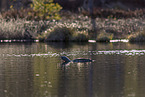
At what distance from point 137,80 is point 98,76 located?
4.54 ft

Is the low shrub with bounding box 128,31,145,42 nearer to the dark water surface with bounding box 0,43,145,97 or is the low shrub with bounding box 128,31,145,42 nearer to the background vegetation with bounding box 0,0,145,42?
the background vegetation with bounding box 0,0,145,42

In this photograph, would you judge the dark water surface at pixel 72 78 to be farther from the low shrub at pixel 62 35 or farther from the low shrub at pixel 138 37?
the low shrub at pixel 62 35

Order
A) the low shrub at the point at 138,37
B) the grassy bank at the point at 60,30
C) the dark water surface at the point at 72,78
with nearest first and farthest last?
the dark water surface at the point at 72,78 < the low shrub at the point at 138,37 < the grassy bank at the point at 60,30

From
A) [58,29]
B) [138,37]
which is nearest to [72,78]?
[138,37]

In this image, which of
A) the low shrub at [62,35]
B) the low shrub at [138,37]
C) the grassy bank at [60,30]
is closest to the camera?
the low shrub at [138,37]

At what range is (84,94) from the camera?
10.4 meters

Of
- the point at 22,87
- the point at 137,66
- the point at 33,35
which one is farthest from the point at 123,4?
the point at 22,87

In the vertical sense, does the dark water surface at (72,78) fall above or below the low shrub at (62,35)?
below

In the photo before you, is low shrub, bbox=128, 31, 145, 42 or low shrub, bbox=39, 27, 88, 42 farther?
low shrub, bbox=39, 27, 88, 42

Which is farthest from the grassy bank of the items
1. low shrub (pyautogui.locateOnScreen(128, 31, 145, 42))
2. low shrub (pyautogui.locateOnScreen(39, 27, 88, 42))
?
low shrub (pyautogui.locateOnScreen(128, 31, 145, 42))

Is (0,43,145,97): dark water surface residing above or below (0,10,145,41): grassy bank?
below

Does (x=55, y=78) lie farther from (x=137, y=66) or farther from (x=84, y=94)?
A: (x=137, y=66)

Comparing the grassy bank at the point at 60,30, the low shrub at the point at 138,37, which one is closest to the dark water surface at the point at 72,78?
the low shrub at the point at 138,37

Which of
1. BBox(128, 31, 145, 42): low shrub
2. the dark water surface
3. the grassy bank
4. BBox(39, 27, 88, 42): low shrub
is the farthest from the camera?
the grassy bank
